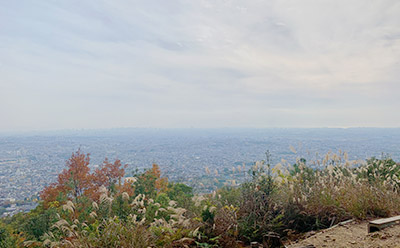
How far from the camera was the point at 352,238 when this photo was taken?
3.41 m

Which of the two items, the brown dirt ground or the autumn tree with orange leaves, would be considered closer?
the brown dirt ground

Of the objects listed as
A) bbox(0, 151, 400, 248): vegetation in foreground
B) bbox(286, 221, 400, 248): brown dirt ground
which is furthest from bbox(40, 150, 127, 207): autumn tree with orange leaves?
bbox(286, 221, 400, 248): brown dirt ground

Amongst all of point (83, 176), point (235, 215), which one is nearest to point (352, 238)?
point (235, 215)

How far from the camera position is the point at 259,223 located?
373 centimetres

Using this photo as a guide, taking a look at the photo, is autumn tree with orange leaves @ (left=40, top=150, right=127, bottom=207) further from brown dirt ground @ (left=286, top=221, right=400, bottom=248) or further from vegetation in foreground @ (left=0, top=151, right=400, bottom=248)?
brown dirt ground @ (left=286, top=221, right=400, bottom=248)

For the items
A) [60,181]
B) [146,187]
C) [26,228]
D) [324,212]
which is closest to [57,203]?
[26,228]

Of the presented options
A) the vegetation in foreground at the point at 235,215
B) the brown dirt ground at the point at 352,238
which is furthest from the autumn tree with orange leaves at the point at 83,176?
the brown dirt ground at the point at 352,238

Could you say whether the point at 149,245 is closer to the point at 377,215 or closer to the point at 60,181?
the point at 377,215

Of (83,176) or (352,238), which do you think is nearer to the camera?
(352,238)

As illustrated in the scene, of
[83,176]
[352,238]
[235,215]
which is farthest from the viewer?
[83,176]

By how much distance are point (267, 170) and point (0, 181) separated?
25010 millimetres

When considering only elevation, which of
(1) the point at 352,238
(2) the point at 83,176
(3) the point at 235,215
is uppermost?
(3) the point at 235,215

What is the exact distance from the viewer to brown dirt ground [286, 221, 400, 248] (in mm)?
3116

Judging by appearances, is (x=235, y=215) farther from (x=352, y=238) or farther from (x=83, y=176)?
(x=83, y=176)
